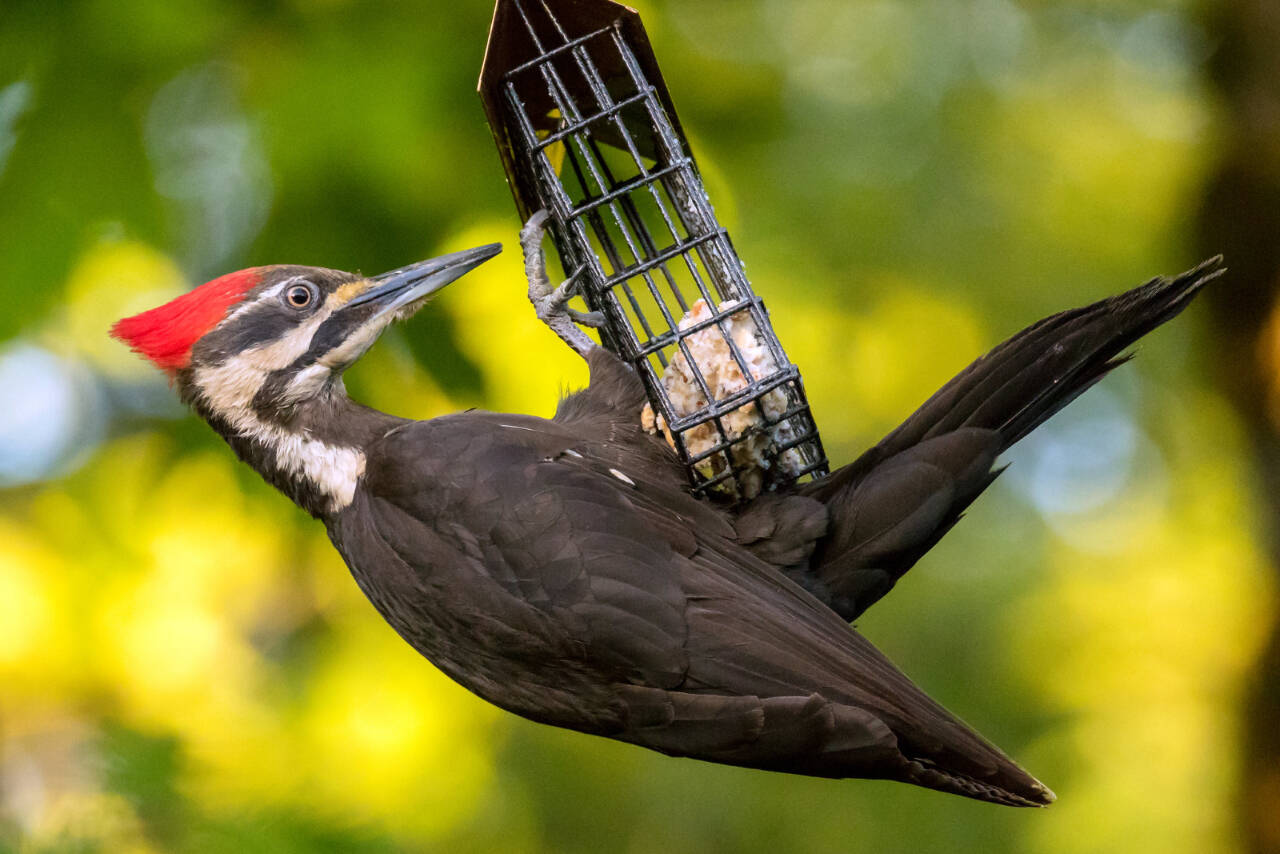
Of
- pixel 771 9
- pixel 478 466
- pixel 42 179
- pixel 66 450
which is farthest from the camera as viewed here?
pixel 771 9

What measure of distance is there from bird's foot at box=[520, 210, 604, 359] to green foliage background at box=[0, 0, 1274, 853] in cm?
21

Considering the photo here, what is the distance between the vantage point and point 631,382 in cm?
288

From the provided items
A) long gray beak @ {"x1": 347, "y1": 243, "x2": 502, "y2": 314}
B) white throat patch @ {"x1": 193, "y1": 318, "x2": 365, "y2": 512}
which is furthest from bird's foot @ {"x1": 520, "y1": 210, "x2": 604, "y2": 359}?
white throat patch @ {"x1": 193, "y1": 318, "x2": 365, "y2": 512}

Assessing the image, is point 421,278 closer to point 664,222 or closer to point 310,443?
point 310,443

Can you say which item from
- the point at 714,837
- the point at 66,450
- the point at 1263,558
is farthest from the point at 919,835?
the point at 66,450

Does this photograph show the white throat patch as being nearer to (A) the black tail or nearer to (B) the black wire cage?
(B) the black wire cage

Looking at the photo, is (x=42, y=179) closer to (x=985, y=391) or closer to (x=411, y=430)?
(x=411, y=430)

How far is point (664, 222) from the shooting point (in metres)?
2.93

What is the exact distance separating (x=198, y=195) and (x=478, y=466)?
3.51 ft

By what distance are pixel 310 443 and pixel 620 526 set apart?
0.79m

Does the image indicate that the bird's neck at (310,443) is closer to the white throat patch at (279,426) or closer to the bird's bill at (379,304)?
the white throat patch at (279,426)

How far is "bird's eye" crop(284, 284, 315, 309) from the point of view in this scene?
2.73 meters

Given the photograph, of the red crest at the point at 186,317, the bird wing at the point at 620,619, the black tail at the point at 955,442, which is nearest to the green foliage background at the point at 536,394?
the red crest at the point at 186,317

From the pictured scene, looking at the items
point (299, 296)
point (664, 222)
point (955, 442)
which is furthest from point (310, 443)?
point (955, 442)
